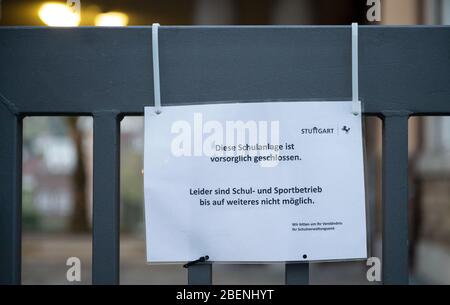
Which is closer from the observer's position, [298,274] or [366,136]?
[298,274]

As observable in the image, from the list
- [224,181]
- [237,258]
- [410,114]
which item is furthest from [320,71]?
[237,258]

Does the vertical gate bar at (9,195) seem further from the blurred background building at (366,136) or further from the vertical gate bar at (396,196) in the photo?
the blurred background building at (366,136)

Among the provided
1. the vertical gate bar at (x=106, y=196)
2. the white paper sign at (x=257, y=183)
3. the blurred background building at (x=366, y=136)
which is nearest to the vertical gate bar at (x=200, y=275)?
the white paper sign at (x=257, y=183)

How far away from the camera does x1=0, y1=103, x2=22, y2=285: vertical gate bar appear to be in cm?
149

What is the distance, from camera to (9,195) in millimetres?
1493

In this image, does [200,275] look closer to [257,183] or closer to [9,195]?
[257,183]

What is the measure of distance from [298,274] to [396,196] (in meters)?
0.32

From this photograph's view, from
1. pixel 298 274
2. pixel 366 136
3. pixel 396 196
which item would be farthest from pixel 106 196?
pixel 366 136

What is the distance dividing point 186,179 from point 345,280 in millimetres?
5541

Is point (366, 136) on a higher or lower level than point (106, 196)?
higher

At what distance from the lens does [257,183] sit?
→ 1.46m

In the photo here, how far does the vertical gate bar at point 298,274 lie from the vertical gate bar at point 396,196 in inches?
8.4

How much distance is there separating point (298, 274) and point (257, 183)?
10.2 inches

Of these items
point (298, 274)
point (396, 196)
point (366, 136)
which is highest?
point (366, 136)
